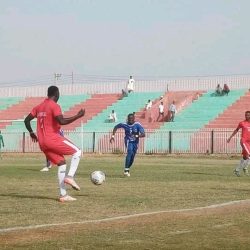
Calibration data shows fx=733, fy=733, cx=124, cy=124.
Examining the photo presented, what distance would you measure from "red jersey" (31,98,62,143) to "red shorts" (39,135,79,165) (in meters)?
0.09

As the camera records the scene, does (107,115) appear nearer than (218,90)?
No

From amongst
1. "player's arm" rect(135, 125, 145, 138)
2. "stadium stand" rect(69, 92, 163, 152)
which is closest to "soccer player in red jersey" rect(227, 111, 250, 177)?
"player's arm" rect(135, 125, 145, 138)

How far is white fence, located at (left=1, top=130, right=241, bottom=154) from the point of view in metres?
49.7

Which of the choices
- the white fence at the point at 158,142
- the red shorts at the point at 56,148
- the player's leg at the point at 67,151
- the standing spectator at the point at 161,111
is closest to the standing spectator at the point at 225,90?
the standing spectator at the point at 161,111

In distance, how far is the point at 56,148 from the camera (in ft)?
48.5

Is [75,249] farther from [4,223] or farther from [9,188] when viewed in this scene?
[9,188]

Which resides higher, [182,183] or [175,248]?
[175,248]

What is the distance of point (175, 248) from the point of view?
8.66 metres

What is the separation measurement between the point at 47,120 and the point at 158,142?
37.4 meters

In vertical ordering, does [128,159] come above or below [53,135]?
below

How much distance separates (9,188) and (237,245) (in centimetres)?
1016

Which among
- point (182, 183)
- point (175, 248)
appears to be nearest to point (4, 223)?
point (175, 248)

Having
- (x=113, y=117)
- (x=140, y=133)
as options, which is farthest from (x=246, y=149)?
(x=113, y=117)

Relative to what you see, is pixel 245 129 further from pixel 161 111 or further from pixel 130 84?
pixel 130 84
